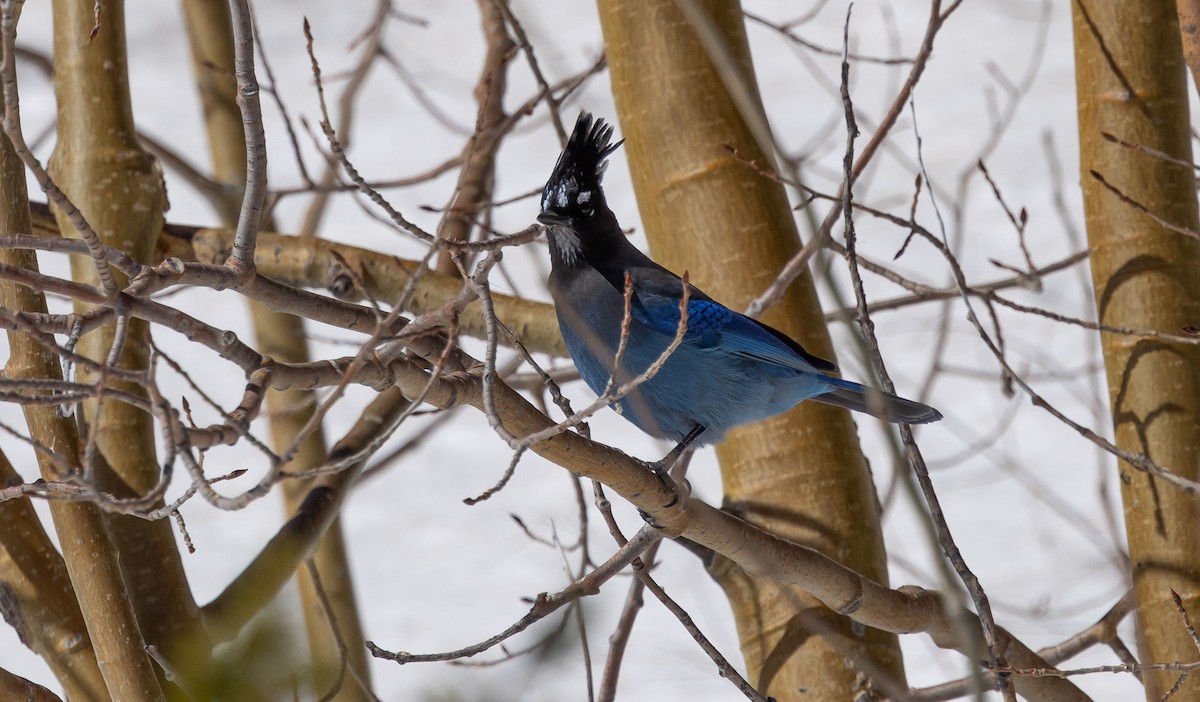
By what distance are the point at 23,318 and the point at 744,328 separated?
4.69 feet

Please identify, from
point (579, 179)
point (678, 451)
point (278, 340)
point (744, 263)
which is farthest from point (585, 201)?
point (278, 340)

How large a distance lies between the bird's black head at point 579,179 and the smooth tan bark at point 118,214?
76cm

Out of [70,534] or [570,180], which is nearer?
[70,534]

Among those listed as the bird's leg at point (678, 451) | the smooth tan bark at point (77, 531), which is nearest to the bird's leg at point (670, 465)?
the bird's leg at point (678, 451)

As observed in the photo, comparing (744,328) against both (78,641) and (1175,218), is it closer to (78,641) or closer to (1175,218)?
(1175,218)

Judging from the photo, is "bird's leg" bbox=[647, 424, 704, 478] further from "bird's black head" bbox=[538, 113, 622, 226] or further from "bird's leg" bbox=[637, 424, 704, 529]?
"bird's black head" bbox=[538, 113, 622, 226]

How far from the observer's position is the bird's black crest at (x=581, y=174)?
7.65 ft

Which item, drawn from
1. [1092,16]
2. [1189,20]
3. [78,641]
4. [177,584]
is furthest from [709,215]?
[78,641]

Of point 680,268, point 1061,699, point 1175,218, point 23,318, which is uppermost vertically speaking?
point 680,268

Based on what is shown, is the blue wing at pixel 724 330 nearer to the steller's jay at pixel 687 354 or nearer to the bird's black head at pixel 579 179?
the steller's jay at pixel 687 354

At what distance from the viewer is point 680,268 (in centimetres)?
250

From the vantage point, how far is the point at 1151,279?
7.25ft

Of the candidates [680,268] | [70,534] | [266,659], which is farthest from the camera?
[680,268]

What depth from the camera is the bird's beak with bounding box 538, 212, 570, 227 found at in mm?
2363
